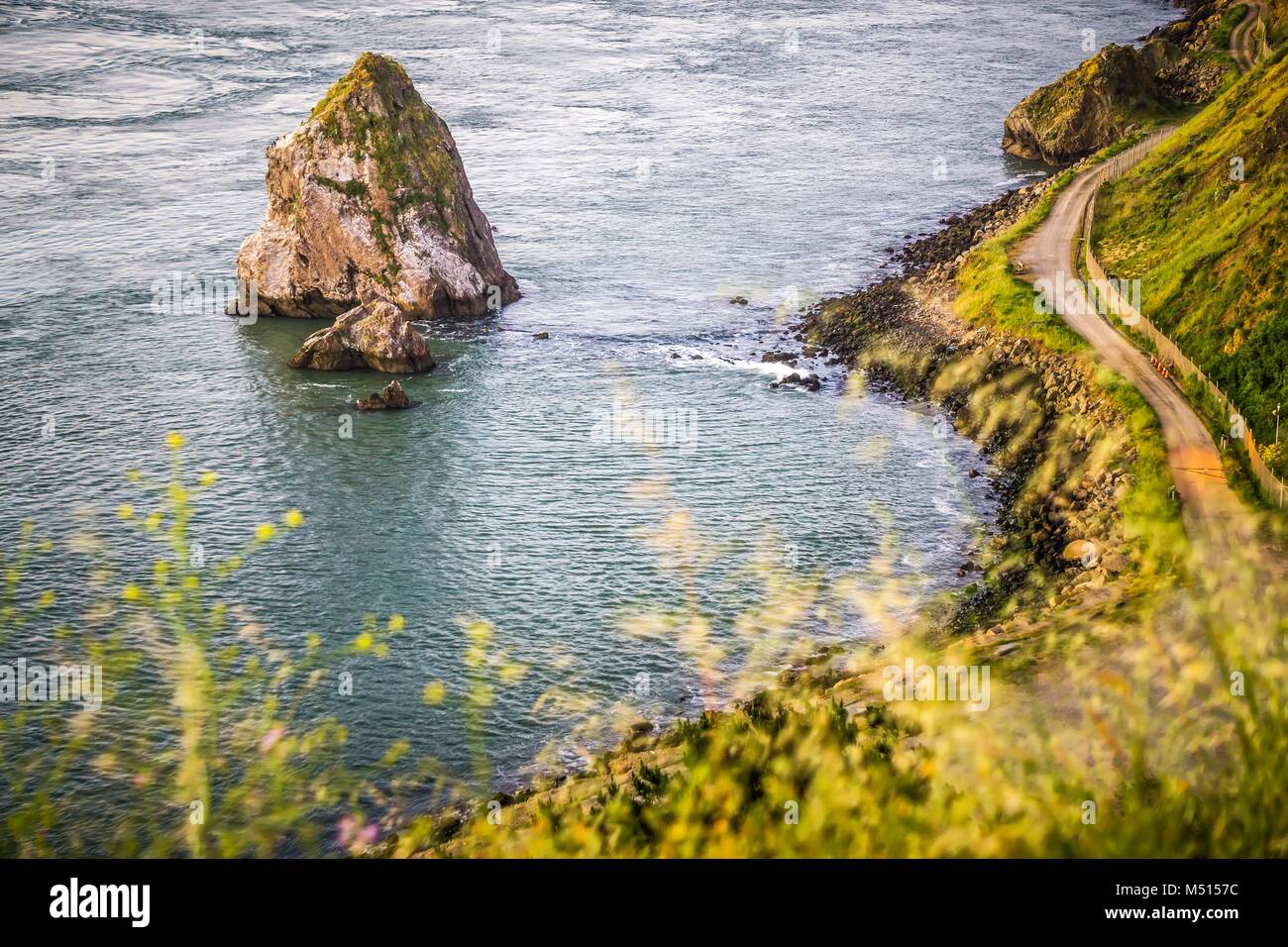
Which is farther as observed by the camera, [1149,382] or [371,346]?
[371,346]

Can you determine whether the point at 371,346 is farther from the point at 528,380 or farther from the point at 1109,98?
the point at 1109,98

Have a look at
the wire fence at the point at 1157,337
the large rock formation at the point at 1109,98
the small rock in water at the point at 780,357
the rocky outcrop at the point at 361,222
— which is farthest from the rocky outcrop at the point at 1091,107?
the rocky outcrop at the point at 361,222

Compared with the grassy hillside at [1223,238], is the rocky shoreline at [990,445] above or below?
below

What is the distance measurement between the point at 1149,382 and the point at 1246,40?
96.4m

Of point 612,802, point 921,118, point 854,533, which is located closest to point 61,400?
point 854,533

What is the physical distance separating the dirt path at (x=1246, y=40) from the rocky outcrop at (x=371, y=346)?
329 ft

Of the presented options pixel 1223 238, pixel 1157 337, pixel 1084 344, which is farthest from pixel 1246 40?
pixel 1084 344

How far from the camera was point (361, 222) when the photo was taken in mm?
102438

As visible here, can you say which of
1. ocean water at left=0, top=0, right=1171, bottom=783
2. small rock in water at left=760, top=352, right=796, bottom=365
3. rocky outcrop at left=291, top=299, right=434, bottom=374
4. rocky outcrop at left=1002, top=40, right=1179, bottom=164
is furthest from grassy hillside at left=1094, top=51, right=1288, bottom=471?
rocky outcrop at left=291, top=299, right=434, bottom=374

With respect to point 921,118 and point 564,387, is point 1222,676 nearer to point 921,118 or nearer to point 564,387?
point 564,387

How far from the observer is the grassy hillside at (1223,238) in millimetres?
72312

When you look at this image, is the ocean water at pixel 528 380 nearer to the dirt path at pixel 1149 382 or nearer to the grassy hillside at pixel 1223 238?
the dirt path at pixel 1149 382

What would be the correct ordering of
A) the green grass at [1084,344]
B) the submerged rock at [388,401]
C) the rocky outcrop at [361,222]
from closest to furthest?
the green grass at [1084,344], the submerged rock at [388,401], the rocky outcrop at [361,222]

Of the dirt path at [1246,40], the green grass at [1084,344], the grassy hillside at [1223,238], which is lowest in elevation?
the green grass at [1084,344]
